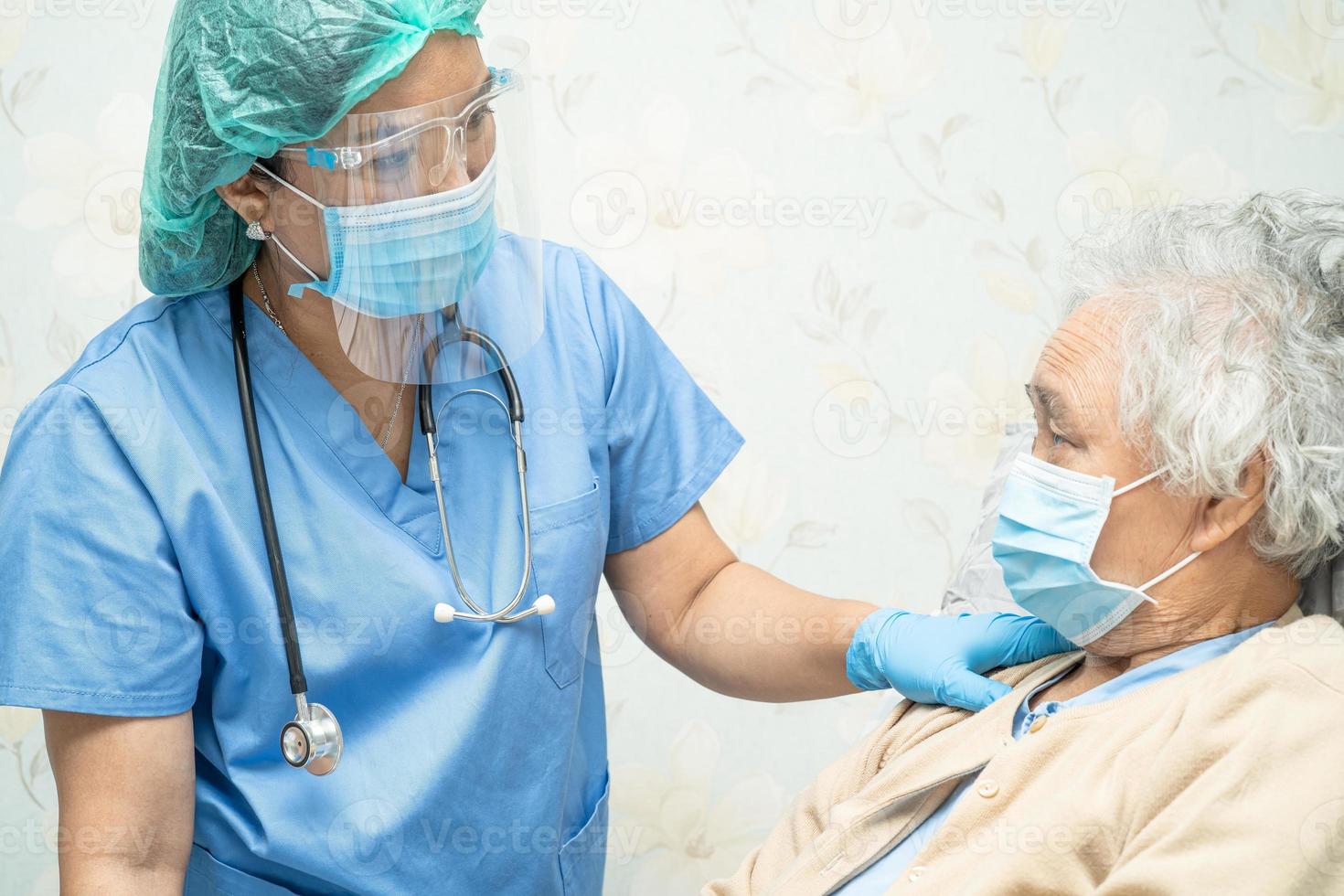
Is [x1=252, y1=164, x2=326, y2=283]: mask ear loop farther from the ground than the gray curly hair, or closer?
farther from the ground

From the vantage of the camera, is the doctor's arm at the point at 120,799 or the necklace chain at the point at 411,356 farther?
the necklace chain at the point at 411,356

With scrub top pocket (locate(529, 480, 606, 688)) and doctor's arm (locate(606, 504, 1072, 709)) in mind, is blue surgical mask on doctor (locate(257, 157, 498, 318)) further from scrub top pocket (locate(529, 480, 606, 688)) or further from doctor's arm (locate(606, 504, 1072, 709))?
doctor's arm (locate(606, 504, 1072, 709))

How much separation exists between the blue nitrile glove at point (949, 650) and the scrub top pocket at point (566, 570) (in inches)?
12.5

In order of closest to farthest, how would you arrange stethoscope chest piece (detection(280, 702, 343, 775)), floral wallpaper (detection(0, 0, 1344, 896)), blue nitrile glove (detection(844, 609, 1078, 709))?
stethoscope chest piece (detection(280, 702, 343, 775)), blue nitrile glove (detection(844, 609, 1078, 709)), floral wallpaper (detection(0, 0, 1344, 896))

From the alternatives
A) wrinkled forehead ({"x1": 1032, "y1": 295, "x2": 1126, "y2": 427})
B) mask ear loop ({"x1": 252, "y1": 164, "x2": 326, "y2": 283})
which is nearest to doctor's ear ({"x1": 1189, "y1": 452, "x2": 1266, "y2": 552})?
wrinkled forehead ({"x1": 1032, "y1": 295, "x2": 1126, "y2": 427})

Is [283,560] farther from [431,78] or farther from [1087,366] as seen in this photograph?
[1087,366]

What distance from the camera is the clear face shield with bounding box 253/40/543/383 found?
1.09 meters

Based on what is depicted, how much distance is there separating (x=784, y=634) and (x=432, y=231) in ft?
2.02

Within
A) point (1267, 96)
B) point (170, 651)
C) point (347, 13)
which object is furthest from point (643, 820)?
point (1267, 96)

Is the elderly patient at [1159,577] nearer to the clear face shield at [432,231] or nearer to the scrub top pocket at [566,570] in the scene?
the scrub top pocket at [566,570]

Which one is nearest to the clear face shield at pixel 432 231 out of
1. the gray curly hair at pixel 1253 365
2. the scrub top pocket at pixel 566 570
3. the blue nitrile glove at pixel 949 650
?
the scrub top pocket at pixel 566 570

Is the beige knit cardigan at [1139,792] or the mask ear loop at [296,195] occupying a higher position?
the mask ear loop at [296,195]

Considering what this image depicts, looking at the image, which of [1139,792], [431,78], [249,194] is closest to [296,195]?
[249,194]

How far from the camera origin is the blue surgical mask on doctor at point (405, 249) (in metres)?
1.11
